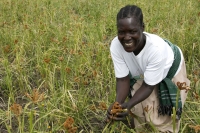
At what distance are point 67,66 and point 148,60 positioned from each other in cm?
83

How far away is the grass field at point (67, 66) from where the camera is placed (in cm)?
155

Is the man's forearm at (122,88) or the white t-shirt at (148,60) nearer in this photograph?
the white t-shirt at (148,60)

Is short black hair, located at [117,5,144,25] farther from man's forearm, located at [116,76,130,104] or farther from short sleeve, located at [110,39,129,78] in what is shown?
man's forearm, located at [116,76,130,104]

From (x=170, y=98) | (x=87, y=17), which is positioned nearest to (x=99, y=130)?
(x=170, y=98)

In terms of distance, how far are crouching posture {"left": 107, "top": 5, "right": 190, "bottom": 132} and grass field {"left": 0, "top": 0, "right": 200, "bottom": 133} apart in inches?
5.3

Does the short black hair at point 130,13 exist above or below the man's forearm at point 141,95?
above

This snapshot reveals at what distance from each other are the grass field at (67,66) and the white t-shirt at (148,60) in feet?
0.76

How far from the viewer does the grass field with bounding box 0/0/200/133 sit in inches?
61.0

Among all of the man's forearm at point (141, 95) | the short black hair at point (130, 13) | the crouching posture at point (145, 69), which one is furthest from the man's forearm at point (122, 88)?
the short black hair at point (130, 13)

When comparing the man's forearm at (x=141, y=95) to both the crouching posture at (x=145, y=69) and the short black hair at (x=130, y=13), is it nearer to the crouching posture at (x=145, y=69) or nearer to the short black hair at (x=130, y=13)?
the crouching posture at (x=145, y=69)

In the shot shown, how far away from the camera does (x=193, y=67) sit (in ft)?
6.93

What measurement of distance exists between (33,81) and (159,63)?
3.96 ft

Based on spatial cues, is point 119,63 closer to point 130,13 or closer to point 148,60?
point 148,60

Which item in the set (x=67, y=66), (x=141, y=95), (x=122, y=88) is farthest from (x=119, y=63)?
(x=67, y=66)
